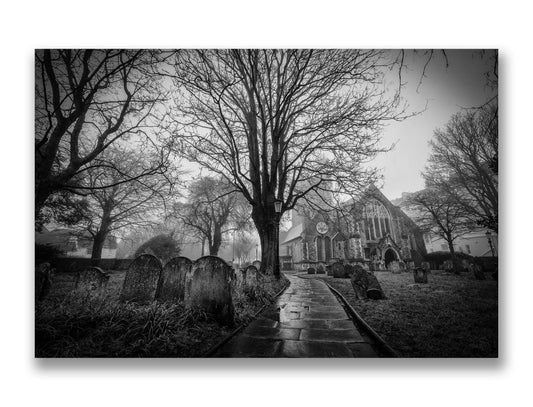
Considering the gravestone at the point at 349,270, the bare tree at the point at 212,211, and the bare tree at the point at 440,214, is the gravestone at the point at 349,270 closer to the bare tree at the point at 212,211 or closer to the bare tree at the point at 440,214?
the bare tree at the point at 440,214

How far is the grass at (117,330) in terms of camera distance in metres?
2.23

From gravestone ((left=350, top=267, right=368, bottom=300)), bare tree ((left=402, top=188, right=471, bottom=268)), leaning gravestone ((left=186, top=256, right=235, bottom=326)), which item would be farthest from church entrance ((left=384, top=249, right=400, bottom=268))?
leaning gravestone ((left=186, top=256, right=235, bottom=326))

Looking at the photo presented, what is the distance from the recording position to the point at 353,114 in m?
5.00

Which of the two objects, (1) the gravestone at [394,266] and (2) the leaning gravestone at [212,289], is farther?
(1) the gravestone at [394,266]

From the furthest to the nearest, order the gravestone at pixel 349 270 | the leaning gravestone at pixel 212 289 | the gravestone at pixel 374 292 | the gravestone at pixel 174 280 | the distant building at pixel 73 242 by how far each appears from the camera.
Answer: the gravestone at pixel 349 270 → the gravestone at pixel 374 292 → the distant building at pixel 73 242 → the gravestone at pixel 174 280 → the leaning gravestone at pixel 212 289

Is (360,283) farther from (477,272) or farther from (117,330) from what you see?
(117,330)

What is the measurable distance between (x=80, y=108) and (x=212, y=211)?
3.66 m

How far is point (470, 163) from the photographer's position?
144 inches

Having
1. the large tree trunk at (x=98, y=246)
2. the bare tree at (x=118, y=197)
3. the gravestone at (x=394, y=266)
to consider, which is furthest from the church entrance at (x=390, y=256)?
the large tree trunk at (x=98, y=246)

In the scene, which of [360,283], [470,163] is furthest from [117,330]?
[470,163]

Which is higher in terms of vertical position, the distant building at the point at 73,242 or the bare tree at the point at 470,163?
the bare tree at the point at 470,163

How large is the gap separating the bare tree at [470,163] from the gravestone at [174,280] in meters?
4.29
